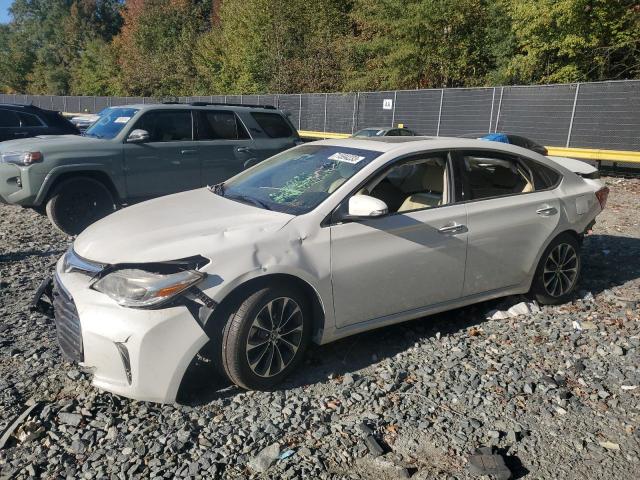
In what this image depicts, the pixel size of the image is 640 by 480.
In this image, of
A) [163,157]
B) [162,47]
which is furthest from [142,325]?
[162,47]

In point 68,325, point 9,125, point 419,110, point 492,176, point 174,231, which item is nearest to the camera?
point 68,325

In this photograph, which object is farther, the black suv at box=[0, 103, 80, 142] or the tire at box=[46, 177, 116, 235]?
the black suv at box=[0, 103, 80, 142]

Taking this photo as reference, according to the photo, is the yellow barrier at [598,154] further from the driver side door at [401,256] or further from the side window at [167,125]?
the driver side door at [401,256]

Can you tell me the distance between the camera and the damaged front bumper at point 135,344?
2.88 meters

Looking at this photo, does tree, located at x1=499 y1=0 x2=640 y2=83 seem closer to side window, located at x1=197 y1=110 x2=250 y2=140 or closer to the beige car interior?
side window, located at x1=197 y1=110 x2=250 y2=140

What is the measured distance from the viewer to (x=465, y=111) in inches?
776

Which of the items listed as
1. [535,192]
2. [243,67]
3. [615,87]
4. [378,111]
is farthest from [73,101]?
[535,192]

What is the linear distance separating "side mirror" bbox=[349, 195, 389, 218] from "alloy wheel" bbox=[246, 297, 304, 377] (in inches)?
28.2

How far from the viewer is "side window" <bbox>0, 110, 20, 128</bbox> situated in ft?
35.0

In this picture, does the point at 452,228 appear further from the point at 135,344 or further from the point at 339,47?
the point at 339,47

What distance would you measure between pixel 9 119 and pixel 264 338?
10097mm

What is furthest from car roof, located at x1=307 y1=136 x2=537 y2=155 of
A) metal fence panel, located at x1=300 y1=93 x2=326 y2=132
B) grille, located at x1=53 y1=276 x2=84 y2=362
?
metal fence panel, located at x1=300 y1=93 x2=326 y2=132

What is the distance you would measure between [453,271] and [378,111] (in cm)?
2044

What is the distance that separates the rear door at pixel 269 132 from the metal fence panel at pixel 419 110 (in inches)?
524
